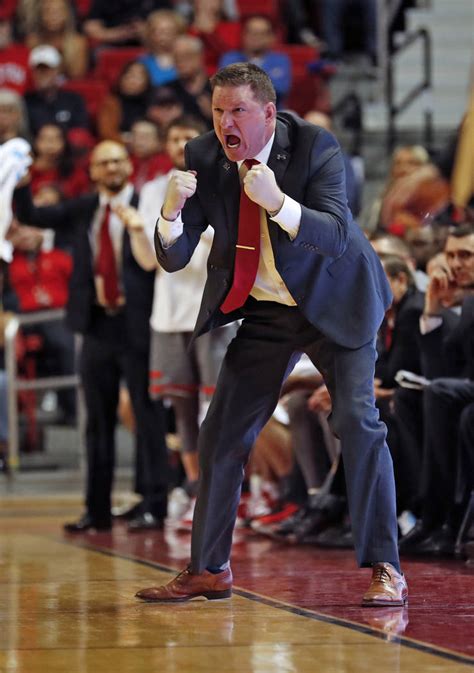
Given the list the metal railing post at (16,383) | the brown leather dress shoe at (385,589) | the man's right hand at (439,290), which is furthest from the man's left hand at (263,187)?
the metal railing post at (16,383)

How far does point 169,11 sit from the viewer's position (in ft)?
40.0

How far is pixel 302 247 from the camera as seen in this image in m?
4.43

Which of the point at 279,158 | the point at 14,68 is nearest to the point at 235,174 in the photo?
the point at 279,158

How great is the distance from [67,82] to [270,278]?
7.89 meters

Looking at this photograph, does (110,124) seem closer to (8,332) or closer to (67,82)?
(67,82)

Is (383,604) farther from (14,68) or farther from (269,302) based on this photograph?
(14,68)

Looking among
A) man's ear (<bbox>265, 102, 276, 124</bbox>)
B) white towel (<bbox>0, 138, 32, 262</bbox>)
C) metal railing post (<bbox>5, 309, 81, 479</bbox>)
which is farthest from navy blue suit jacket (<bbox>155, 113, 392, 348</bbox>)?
metal railing post (<bbox>5, 309, 81, 479</bbox>)

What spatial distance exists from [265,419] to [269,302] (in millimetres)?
376

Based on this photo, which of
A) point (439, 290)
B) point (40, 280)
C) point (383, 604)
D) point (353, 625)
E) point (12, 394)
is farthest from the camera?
point (40, 280)

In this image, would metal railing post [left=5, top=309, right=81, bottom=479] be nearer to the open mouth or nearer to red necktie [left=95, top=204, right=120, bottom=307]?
red necktie [left=95, top=204, right=120, bottom=307]

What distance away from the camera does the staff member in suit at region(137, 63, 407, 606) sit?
444 centimetres

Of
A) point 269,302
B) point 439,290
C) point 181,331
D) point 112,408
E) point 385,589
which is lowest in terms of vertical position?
point 112,408

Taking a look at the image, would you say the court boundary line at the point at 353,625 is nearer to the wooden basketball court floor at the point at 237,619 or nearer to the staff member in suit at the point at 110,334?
the wooden basketball court floor at the point at 237,619

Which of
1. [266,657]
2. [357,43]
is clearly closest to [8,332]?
[357,43]
